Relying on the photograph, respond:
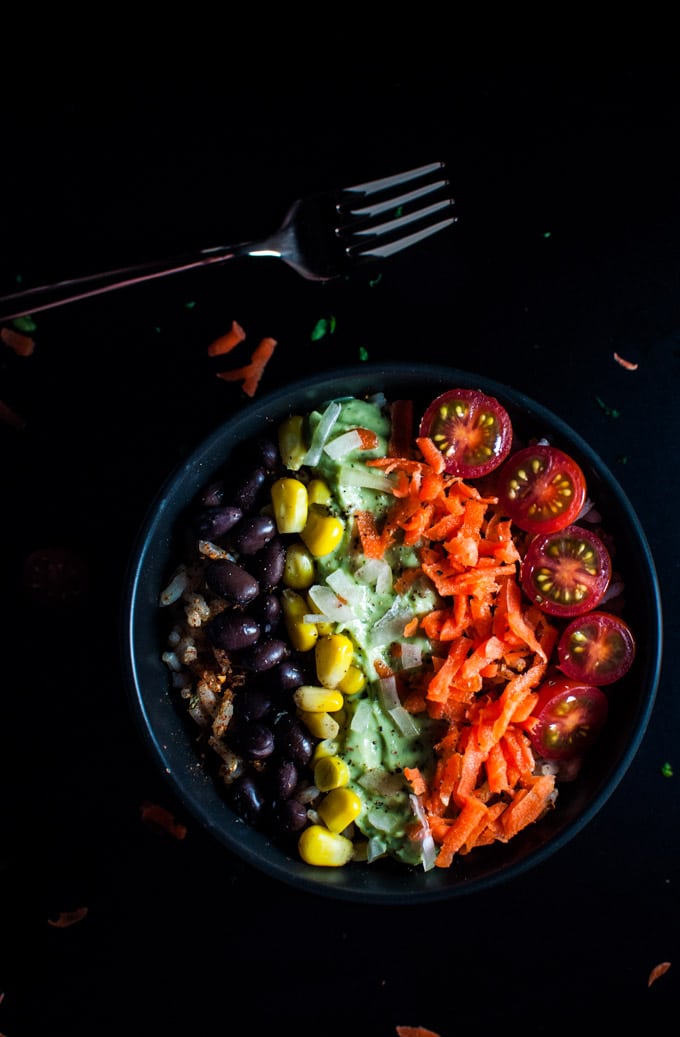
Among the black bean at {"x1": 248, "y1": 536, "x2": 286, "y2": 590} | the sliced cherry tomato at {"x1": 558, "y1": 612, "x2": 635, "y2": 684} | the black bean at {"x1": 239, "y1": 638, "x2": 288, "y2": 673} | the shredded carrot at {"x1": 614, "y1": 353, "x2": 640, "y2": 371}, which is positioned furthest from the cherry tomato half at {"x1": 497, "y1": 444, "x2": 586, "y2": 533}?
the black bean at {"x1": 239, "y1": 638, "x2": 288, "y2": 673}

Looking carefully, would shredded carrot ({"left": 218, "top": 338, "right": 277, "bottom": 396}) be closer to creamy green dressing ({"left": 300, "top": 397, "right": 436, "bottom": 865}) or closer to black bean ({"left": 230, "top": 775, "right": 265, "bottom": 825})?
creamy green dressing ({"left": 300, "top": 397, "right": 436, "bottom": 865})

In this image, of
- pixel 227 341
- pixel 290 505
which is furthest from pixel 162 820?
pixel 227 341

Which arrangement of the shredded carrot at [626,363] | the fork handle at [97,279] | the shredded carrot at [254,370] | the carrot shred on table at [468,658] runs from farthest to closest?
the shredded carrot at [626,363] → the shredded carrot at [254,370] → the fork handle at [97,279] → the carrot shred on table at [468,658]

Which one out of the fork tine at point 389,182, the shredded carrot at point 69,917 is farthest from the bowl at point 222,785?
the shredded carrot at point 69,917

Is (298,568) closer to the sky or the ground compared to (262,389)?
closer to the ground

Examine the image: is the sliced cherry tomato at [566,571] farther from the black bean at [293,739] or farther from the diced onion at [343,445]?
the black bean at [293,739]

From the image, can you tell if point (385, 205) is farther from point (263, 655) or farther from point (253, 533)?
point (263, 655)
